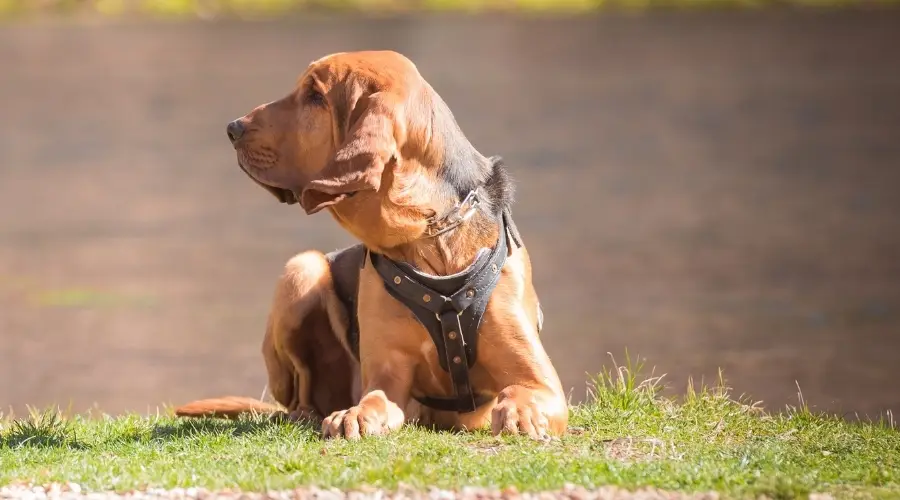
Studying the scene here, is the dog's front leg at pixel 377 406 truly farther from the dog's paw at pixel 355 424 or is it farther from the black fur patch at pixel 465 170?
the black fur patch at pixel 465 170

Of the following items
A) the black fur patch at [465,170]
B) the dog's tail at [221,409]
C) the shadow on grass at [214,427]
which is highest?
the black fur patch at [465,170]

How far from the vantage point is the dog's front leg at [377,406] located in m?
6.01

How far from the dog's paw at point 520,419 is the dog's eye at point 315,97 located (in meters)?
1.55

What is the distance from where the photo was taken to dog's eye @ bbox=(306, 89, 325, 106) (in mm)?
6211

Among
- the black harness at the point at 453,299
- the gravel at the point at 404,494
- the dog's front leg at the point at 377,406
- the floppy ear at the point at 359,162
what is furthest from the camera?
the black harness at the point at 453,299

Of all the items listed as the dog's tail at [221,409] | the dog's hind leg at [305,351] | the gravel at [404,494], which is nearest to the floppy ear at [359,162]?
the dog's hind leg at [305,351]

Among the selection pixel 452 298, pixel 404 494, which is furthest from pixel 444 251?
pixel 404 494

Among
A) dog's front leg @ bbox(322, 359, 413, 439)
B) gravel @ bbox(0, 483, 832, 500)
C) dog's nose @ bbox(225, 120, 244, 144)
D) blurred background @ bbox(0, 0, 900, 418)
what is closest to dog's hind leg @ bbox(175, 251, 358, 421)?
dog's front leg @ bbox(322, 359, 413, 439)

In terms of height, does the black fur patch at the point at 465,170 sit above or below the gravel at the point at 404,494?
above

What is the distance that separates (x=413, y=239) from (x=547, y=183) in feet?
40.9

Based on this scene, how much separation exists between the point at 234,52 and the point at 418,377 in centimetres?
2606

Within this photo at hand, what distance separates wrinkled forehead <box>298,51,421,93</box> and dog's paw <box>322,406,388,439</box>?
1414 millimetres

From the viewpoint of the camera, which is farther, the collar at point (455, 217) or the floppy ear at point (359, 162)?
the collar at point (455, 217)

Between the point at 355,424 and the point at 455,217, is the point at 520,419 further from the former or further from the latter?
the point at 455,217
